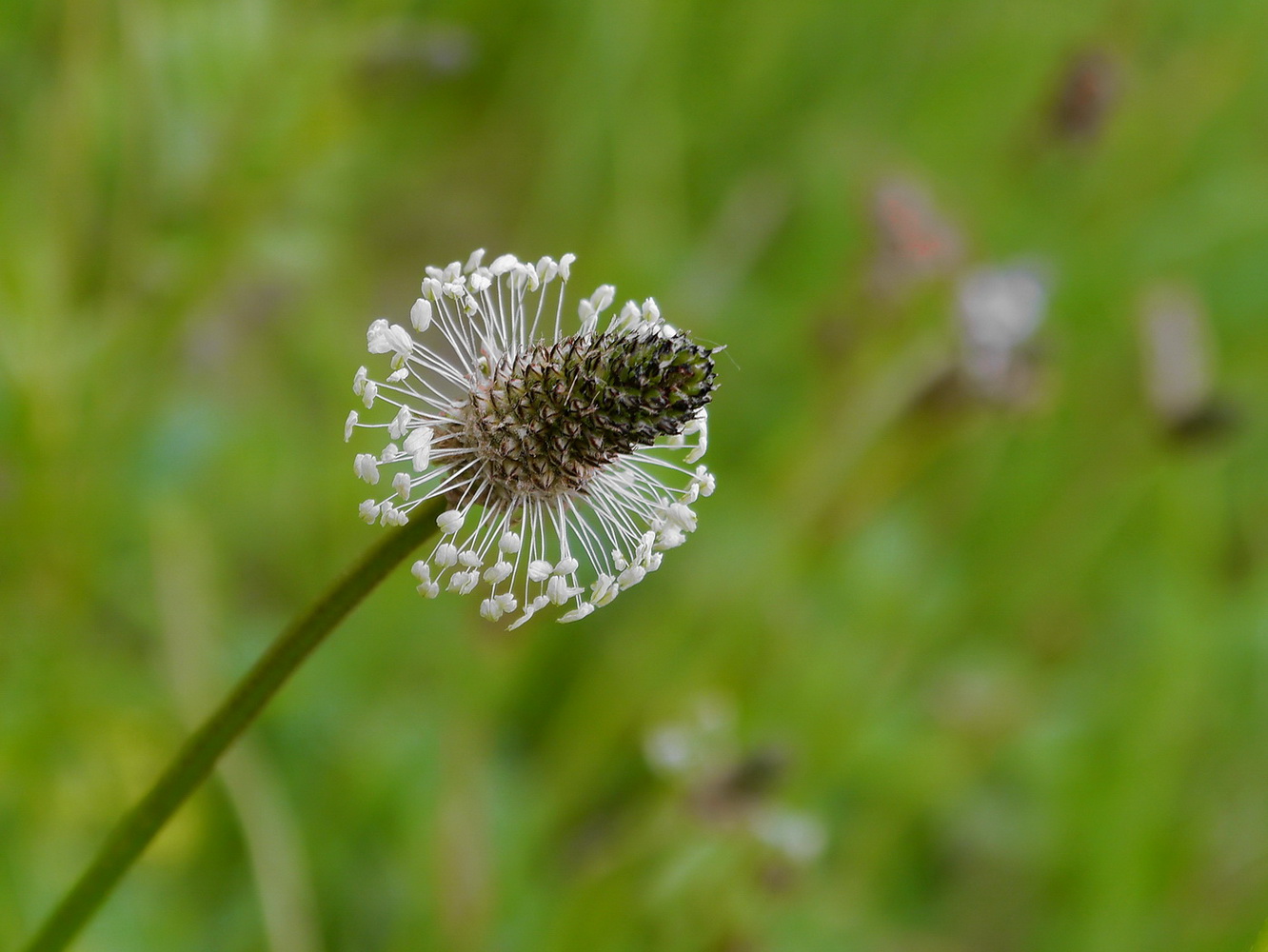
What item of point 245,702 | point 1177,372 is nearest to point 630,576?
point 245,702

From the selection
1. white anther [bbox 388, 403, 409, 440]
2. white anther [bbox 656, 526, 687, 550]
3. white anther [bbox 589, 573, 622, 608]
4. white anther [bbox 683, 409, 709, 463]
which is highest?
white anther [bbox 683, 409, 709, 463]

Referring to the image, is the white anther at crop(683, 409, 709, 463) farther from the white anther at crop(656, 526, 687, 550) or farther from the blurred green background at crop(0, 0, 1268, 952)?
the blurred green background at crop(0, 0, 1268, 952)

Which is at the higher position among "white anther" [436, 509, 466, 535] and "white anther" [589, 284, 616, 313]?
"white anther" [589, 284, 616, 313]

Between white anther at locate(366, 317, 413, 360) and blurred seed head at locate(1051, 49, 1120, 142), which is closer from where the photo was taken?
white anther at locate(366, 317, 413, 360)

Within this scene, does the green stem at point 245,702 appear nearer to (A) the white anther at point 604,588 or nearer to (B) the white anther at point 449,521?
(B) the white anther at point 449,521

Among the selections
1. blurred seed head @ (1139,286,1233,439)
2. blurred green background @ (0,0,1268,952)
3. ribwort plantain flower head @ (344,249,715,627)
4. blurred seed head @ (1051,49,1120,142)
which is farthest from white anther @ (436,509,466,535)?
blurred seed head @ (1051,49,1120,142)

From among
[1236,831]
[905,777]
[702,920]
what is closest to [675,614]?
[905,777]
